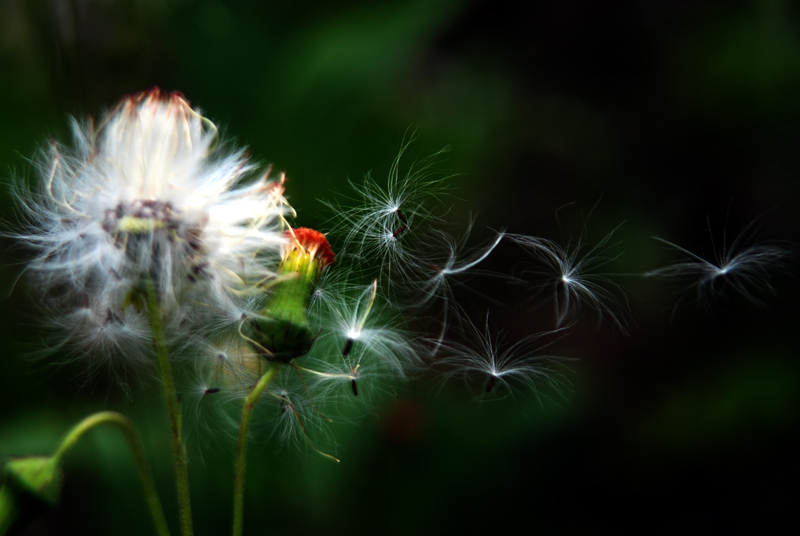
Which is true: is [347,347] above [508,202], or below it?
below

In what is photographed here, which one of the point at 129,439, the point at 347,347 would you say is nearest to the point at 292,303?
the point at 347,347

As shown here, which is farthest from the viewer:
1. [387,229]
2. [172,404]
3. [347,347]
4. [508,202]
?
[508,202]

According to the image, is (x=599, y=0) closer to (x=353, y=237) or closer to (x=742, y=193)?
(x=742, y=193)

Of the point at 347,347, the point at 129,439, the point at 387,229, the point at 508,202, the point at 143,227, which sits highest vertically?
the point at 508,202

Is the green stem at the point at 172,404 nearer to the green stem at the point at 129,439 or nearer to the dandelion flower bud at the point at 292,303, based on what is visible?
the green stem at the point at 129,439

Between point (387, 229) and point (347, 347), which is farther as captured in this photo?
point (387, 229)

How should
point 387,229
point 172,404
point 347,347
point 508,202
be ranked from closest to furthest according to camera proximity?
1. point 172,404
2. point 347,347
3. point 387,229
4. point 508,202

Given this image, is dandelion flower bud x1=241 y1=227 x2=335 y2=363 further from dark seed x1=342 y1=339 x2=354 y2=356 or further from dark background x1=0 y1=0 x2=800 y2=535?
dark background x1=0 y1=0 x2=800 y2=535

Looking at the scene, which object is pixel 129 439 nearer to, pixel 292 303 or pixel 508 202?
pixel 292 303
